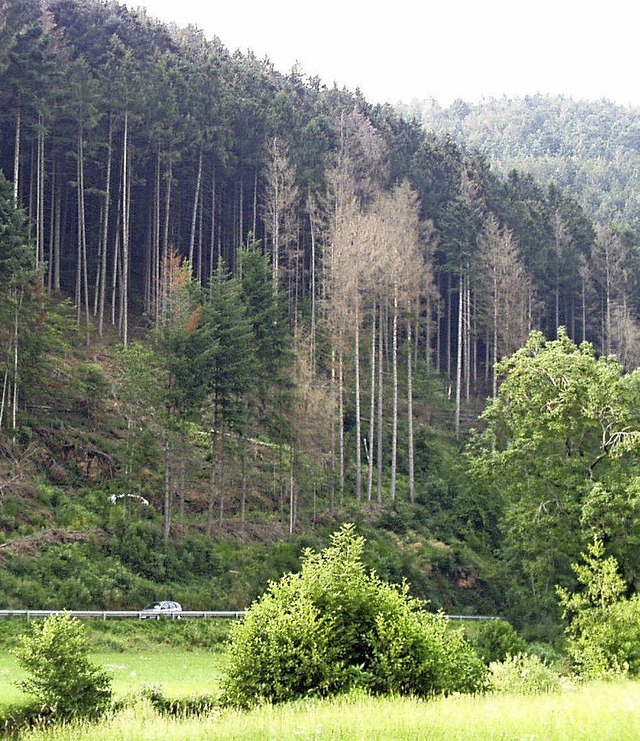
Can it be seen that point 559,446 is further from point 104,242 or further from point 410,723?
point 104,242

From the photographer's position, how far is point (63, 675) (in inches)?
580

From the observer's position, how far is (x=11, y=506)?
3575cm

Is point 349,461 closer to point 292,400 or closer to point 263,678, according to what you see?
point 292,400

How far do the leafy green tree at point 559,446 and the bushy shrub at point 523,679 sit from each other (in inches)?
475

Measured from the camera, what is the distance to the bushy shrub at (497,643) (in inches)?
999

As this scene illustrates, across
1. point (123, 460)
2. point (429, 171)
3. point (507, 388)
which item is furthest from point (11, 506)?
point (429, 171)

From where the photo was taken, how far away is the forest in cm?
3347

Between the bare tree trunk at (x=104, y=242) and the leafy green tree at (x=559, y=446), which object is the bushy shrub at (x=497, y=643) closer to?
the leafy green tree at (x=559, y=446)

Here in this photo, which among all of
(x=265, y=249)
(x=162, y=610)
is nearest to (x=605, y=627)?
(x=162, y=610)

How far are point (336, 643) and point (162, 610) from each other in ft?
68.8

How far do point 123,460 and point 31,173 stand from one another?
1012 inches

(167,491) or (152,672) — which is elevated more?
(167,491)

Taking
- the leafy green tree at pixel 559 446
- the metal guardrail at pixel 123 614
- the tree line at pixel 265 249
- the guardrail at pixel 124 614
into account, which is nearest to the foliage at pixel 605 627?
the guardrail at pixel 124 614

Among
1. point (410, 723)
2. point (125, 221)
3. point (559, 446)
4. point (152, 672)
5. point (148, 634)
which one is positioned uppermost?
point (125, 221)
